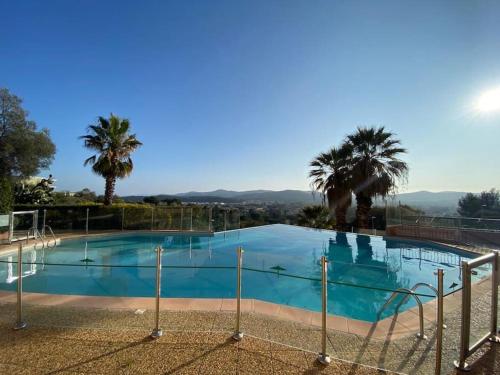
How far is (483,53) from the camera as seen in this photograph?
675 centimetres

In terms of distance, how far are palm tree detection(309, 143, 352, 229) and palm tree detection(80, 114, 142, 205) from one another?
36.3 feet

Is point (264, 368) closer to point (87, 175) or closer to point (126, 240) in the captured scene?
point (126, 240)

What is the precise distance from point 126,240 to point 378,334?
11.8 m

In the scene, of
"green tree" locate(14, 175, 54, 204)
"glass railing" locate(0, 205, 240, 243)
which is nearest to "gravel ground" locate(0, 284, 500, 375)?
"glass railing" locate(0, 205, 240, 243)

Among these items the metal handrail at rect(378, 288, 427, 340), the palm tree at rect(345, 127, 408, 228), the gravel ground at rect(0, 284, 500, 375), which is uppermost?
the palm tree at rect(345, 127, 408, 228)

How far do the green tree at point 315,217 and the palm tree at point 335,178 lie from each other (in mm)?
1963

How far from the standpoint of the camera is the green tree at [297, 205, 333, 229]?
17.3 meters

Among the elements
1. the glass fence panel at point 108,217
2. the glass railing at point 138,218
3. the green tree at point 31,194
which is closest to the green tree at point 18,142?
the glass railing at point 138,218

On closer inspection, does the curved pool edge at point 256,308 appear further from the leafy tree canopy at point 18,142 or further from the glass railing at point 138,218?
the leafy tree canopy at point 18,142

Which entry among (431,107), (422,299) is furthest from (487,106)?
(422,299)

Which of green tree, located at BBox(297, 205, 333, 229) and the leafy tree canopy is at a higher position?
the leafy tree canopy

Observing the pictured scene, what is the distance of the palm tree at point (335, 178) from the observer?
14.3 metres

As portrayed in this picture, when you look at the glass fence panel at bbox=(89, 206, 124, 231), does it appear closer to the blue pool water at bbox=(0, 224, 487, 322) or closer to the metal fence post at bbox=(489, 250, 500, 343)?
the blue pool water at bbox=(0, 224, 487, 322)

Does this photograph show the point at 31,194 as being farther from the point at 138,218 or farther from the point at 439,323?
the point at 439,323
